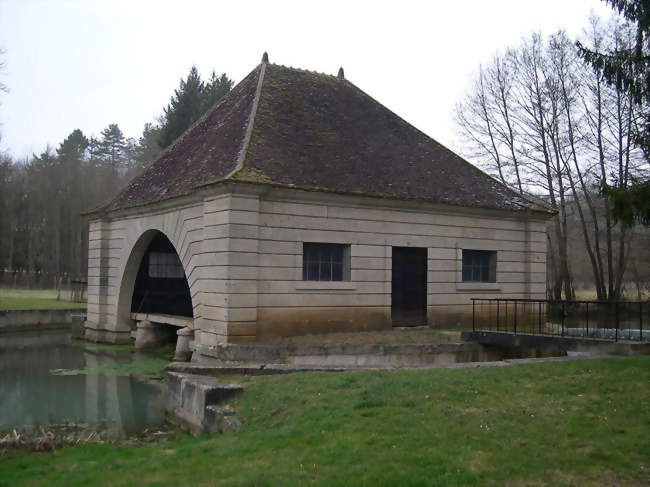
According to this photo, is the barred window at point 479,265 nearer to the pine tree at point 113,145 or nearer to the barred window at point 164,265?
the barred window at point 164,265

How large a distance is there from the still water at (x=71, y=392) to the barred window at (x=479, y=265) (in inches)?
382

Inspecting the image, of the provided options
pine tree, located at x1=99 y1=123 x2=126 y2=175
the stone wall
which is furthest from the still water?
pine tree, located at x1=99 y1=123 x2=126 y2=175

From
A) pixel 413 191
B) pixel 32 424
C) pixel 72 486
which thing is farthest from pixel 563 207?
pixel 72 486

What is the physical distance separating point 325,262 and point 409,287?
2.81 meters

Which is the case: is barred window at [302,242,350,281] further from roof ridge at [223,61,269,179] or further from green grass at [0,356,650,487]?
green grass at [0,356,650,487]

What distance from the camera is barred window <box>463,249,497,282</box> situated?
19.9 m

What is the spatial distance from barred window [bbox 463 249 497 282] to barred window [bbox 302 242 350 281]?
4.20m

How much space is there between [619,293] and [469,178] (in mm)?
15525

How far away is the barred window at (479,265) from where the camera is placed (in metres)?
19.9

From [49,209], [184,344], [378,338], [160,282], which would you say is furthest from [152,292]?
[49,209]

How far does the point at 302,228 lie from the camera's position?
655 inches

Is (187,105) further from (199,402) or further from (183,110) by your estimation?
(199,402)

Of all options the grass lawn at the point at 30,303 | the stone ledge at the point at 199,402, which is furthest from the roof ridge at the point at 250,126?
the grass lawn at the point at 30,303

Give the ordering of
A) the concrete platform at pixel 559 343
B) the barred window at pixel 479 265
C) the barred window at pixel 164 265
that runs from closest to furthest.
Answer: the concrete platform at pixel 559 343 → the barred window at pixel 479 265 → the barred window at pixel 164 265
